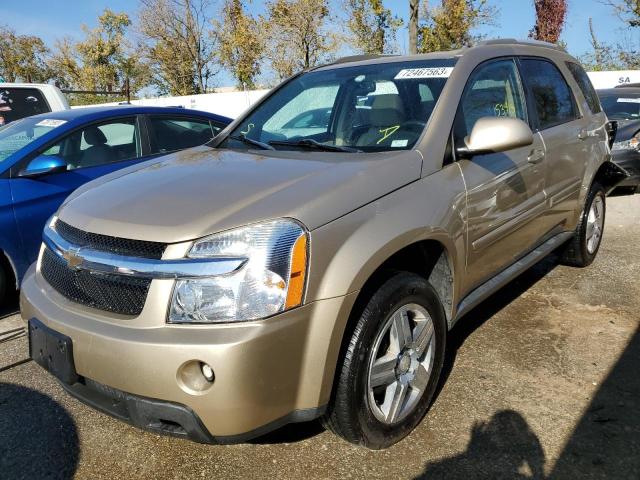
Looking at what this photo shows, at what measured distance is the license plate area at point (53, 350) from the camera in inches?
81.6

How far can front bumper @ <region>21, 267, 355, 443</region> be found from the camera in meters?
1.82

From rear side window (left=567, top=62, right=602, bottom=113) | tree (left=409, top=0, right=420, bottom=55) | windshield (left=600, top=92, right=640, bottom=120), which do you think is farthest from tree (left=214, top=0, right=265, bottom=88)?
rear side window (left=567, top=62, right=602, bottom=113)

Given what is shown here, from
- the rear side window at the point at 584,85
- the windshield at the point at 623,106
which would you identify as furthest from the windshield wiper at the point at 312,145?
the windshield at the point at 623,106

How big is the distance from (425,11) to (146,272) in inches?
941

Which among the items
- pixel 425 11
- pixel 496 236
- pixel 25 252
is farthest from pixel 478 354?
pixel 425 11

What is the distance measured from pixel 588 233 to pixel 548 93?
143 cm

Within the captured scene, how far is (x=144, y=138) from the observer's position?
4.96 m

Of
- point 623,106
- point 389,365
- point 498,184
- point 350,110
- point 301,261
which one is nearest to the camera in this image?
point 301,261

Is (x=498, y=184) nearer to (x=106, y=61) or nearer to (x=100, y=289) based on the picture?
(x=100, y=289)

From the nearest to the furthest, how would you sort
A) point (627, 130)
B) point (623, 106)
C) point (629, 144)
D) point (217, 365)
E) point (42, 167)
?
point (217, 365) → point (42, 167) → point (629, 144) → point (627, 130) → point (623, 106)

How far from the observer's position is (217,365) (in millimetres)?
1804

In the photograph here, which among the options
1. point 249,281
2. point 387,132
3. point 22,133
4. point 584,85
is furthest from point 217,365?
point 584,85

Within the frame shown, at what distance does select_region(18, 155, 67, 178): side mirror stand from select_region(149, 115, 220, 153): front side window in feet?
3.27

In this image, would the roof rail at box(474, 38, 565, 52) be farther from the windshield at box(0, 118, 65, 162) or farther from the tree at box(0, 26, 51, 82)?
the tree at box(0, 26, 51, 82)
